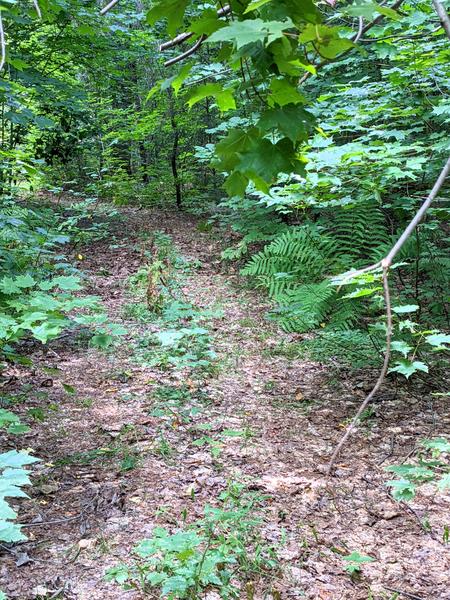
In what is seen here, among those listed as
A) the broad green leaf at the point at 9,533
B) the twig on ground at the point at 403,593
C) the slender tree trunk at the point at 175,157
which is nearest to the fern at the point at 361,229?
the twig on ground at the point at 403,593

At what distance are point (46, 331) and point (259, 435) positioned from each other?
5.77 ft

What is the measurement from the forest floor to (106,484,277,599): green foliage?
5 centimetres

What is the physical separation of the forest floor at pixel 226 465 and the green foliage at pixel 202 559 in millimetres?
51

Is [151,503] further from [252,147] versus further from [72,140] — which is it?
[72,140]

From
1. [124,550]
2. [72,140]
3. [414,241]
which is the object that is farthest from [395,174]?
[72,140]

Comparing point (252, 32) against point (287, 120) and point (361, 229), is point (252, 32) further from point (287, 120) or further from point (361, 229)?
point (361, 229)

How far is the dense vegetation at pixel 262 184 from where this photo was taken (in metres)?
1.22

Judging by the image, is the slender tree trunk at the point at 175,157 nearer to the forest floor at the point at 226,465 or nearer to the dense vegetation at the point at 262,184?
the dense vegetation at the point at 262,184

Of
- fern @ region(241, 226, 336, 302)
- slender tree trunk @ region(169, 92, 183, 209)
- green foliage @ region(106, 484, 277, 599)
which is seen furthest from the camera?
slender tree trunk @ region(169, 92, 183, 209)

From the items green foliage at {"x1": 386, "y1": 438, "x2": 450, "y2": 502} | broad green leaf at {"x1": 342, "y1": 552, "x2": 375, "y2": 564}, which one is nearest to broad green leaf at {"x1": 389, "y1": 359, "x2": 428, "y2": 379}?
green foliage at {"x1": 386, "y1": 438, "x2": 450, "y2": 502}

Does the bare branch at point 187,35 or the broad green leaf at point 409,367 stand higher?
the bare branch at point 187,35

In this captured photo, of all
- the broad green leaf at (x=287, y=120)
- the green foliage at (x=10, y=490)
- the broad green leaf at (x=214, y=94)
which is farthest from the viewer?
the green foliage at (x=10, y=490)

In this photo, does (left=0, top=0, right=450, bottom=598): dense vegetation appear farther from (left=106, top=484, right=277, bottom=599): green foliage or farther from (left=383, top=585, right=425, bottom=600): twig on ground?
(left=383, top=585, right=425, bottom=600): twig on ground

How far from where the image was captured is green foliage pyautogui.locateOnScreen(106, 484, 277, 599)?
1.99 metres
